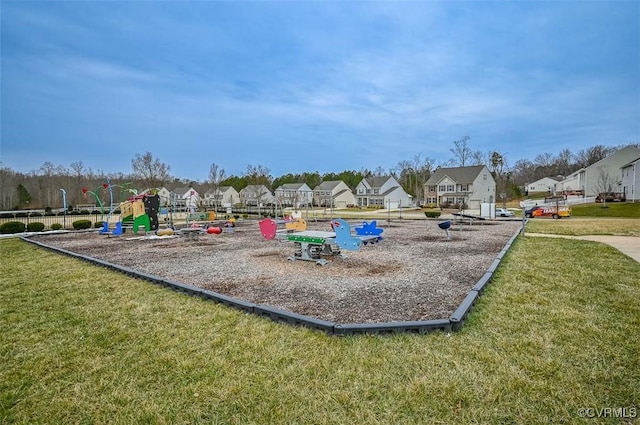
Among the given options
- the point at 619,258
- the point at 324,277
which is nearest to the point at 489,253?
the point at 619,258

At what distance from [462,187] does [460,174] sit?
2487 mm

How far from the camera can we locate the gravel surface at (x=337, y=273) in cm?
504

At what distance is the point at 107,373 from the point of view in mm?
3266

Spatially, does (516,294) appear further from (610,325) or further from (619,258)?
(619,258)

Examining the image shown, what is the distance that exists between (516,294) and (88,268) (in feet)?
30.6

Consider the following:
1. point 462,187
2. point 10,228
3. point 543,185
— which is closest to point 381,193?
point 462,187

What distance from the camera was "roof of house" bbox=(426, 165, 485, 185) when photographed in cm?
5094

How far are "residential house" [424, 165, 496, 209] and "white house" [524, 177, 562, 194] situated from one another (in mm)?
31175

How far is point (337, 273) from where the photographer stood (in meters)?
7.48

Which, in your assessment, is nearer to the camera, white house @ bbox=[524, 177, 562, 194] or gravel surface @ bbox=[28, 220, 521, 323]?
gravel surface @ bbox=[28, 220, 521, 323]

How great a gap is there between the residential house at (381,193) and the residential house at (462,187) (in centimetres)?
553

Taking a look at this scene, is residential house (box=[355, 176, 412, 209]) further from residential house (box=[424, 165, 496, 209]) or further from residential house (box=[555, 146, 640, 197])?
residential house (box=[555, 146, 640, 197])

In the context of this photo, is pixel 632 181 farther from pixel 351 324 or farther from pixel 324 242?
pixel 351 324

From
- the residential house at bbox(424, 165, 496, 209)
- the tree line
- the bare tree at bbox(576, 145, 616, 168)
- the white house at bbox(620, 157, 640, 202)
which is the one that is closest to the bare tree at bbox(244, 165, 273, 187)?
the tree line
